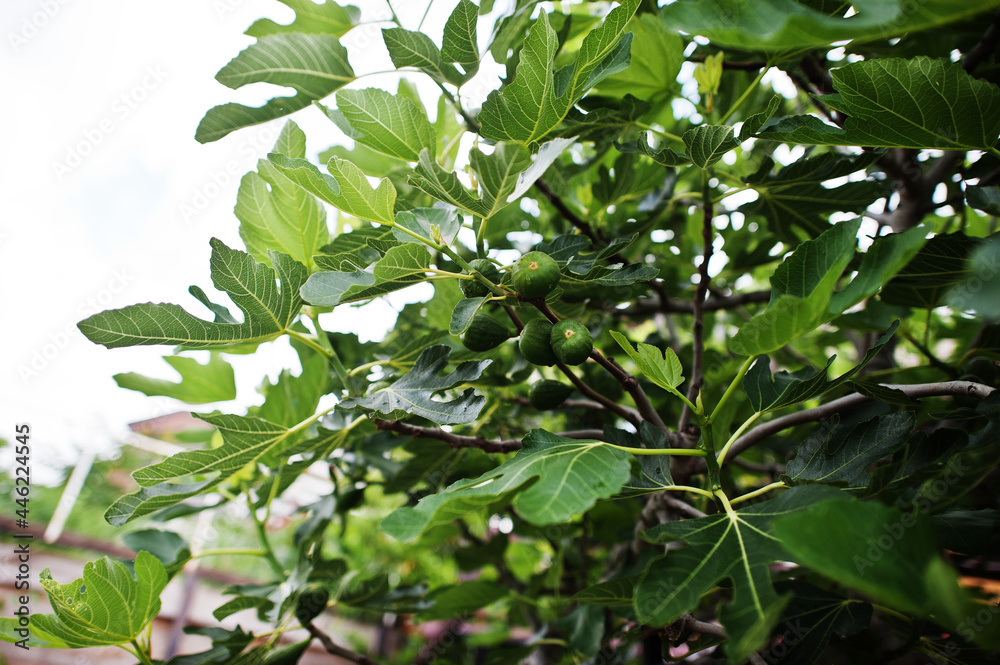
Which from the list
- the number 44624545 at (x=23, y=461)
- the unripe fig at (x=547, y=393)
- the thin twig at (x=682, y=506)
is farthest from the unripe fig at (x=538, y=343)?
the number 44624545 at (x=23, y=461)

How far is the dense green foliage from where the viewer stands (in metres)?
0.61

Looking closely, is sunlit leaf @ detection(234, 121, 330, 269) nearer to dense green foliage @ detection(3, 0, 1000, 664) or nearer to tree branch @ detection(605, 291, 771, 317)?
dense green foliage @ detection(3, 0, 1000, 664)

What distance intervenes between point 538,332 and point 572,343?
90 millimetres

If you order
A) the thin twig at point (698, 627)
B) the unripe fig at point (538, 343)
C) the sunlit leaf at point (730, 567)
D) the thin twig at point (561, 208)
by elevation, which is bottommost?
the thin twig at point (698, 627)

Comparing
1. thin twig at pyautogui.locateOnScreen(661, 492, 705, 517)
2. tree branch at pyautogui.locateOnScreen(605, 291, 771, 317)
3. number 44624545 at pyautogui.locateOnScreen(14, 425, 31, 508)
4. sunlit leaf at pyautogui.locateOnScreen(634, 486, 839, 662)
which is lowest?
thin twig at pyautogui.locateOnScreen(661, 492, 705, 517)

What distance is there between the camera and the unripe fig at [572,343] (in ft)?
2.48

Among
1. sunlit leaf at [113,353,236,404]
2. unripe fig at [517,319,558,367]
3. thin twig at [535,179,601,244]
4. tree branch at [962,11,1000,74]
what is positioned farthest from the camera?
sunlit leaf at [113,353,236,404]

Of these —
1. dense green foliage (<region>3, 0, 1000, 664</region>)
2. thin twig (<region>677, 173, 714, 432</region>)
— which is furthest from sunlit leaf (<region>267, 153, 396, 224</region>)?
thin twig (<region>677, 173, 714, 432</region>)

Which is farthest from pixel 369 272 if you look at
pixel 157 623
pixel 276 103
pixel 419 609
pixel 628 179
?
pixel 157 623

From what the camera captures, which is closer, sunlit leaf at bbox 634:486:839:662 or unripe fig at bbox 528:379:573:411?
sunlit leaf at bbox 634:486:839:662

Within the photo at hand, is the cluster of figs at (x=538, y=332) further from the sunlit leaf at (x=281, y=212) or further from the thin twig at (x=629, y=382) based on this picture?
the sunlit leaf at (x=281, y=212)

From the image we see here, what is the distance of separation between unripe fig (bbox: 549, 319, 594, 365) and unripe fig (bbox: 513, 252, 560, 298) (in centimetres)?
6

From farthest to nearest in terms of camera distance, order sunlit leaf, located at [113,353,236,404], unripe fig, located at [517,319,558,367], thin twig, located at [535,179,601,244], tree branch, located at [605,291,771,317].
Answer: tree branch, located at [605,291,771,317]
sunlit leaf, located at [113,353,236,404]
thin twig, located at [535,179,601,244]
unripe fig, located at [517,319,558,367]

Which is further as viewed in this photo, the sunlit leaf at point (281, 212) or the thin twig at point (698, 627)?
the sunlit leaf at point (281, 212)
